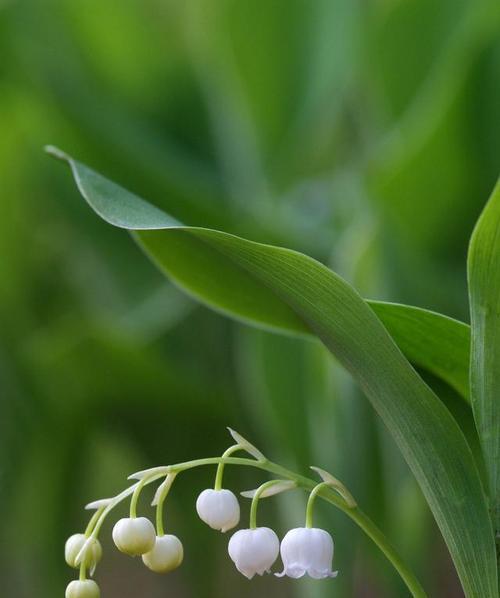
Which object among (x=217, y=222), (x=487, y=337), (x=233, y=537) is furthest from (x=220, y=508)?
(x=217, y=222)

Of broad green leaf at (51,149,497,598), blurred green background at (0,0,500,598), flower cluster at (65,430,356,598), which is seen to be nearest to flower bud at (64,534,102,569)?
flower cluster at (65,430,356,598)

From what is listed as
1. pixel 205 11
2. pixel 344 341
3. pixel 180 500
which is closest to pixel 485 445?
pixel 344 341

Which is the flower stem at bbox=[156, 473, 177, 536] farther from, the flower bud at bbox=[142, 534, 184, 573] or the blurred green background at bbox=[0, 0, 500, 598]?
the blurred green background at bbox=[0, 0, 500, 598]

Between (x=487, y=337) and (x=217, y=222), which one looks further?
(x=217, y=222)

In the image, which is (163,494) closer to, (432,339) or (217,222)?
(432,339)

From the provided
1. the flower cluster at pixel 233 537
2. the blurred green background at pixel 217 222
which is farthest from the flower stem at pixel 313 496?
the blurred green background at pixel 217 222

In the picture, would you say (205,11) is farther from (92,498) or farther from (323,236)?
(92,498)

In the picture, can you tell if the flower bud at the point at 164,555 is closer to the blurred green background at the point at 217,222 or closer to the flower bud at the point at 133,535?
the flower bud at the point at 133,535
